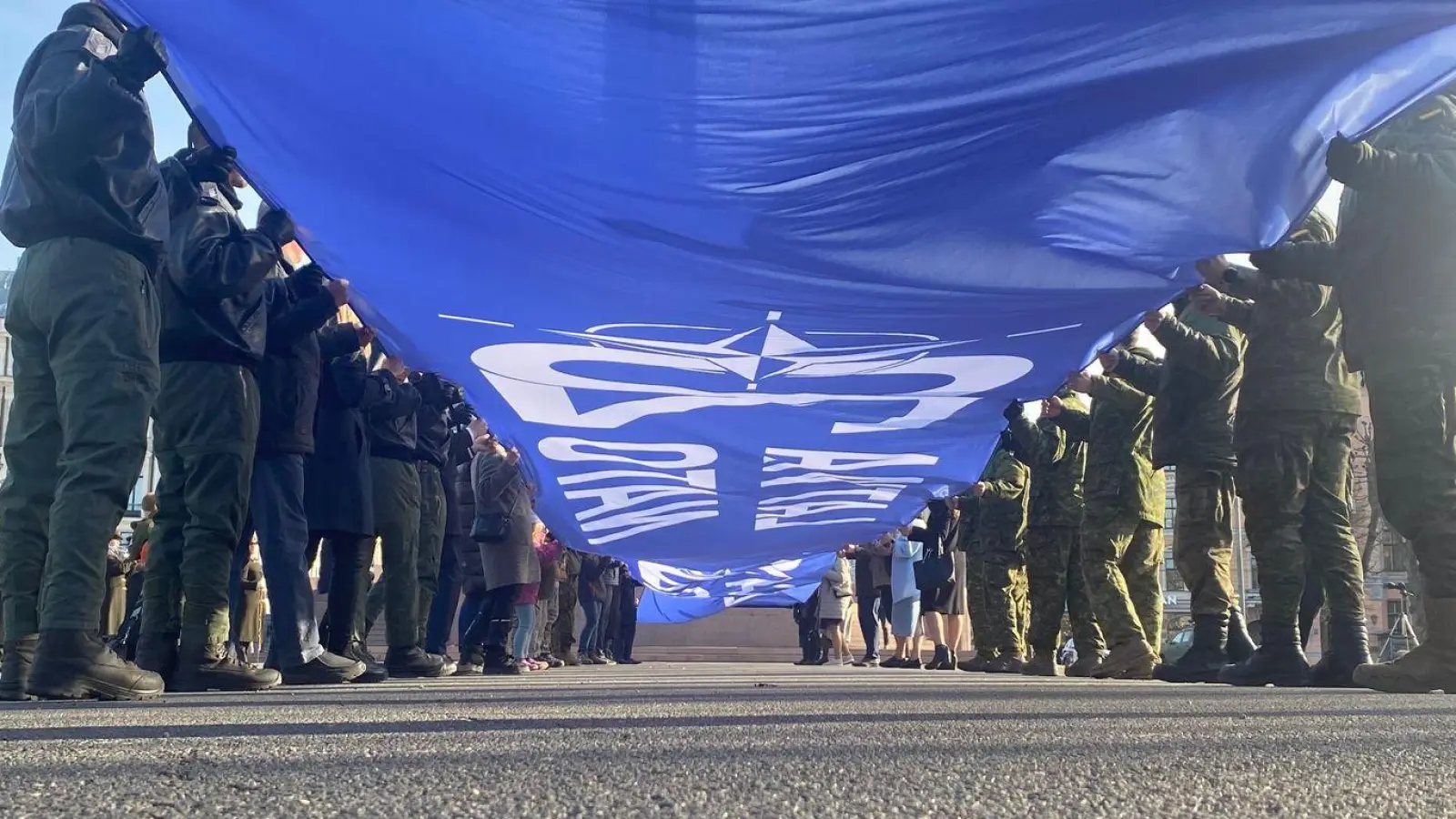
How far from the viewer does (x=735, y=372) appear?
5965mm

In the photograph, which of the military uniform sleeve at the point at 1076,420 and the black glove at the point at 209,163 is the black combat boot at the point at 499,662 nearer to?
the military uniform sleeve at the point at 1076,420

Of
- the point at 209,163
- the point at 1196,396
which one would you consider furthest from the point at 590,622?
the point at 209,163

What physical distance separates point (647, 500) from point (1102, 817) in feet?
24.9

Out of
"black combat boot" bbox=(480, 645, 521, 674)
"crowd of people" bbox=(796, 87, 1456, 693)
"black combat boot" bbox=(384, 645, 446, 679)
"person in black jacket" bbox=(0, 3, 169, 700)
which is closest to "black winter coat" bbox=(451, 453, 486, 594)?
"black combat boot" bbox=(480, 645, 521, 674)

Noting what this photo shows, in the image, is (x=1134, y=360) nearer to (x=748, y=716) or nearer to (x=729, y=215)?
(x=729, y=215)

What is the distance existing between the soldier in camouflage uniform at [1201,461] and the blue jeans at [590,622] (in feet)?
31.8

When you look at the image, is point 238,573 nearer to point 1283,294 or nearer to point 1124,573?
point 1124,573

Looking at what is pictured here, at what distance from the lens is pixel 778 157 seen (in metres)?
4.04

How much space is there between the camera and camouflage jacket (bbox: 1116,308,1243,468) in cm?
545

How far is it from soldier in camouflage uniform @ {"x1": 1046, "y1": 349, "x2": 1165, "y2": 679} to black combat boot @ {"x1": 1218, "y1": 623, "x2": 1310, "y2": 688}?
45.3 inches

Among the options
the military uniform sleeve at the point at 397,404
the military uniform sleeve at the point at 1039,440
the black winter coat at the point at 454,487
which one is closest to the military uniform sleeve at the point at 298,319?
the military uniform sleeve at the point at 397,404

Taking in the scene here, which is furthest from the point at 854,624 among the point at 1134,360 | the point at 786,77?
the point at 786,77

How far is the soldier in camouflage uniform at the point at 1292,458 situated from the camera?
4574 millimetres

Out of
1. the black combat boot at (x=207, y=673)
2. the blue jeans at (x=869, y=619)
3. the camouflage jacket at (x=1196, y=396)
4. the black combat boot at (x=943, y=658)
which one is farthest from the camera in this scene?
the blue jeans at (x=869, y=619)
